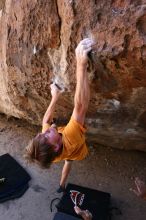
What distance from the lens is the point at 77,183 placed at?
3809 millimetres

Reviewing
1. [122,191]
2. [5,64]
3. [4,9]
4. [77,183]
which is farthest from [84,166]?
[4,9]

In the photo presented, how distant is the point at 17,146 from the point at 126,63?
2.30 metres

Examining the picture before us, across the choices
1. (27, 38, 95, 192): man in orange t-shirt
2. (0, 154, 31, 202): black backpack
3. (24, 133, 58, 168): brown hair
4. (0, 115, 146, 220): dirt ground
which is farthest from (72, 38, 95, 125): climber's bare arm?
(0, 154, 31, 202): black backpack

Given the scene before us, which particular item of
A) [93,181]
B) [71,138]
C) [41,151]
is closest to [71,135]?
[71,138]

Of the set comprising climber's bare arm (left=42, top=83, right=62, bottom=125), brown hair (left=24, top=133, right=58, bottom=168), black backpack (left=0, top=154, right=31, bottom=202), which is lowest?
black backpack (left=0, top=154, right=31, bottom=202)

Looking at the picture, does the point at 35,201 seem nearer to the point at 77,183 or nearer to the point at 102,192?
the point at 77,183

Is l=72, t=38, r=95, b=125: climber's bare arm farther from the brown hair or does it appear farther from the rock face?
the brown hair

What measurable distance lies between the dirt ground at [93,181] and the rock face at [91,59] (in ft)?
0.57

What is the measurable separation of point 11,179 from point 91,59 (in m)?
2.00

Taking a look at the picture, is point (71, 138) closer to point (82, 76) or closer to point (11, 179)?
point (82, 76)

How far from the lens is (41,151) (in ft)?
8.80

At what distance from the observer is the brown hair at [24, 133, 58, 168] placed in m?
2.67

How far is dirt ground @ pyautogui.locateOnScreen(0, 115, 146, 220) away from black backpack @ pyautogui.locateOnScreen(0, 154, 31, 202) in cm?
5

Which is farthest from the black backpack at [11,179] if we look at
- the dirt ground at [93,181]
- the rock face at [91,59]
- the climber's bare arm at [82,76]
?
the climber's bare arm at [82,76]
